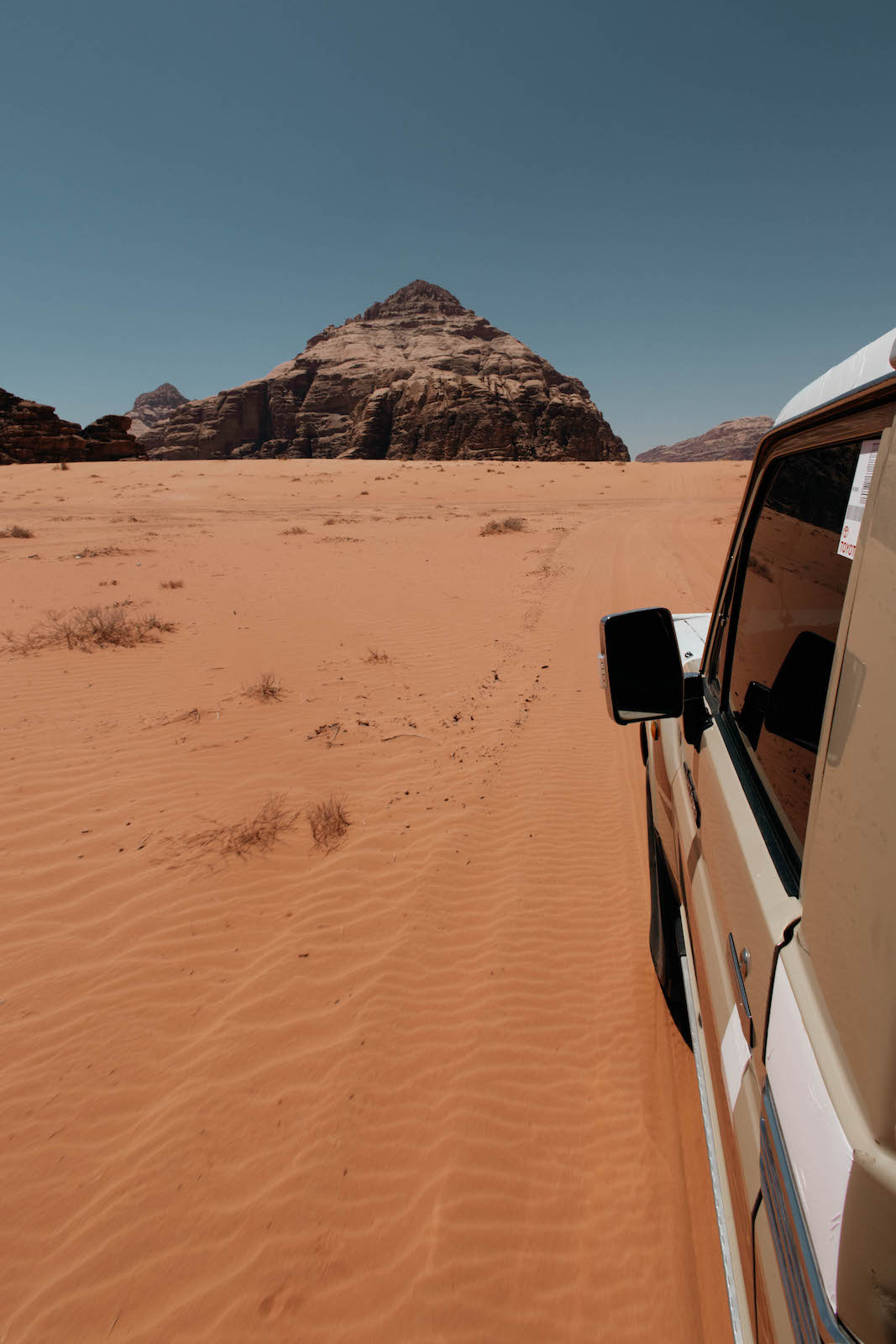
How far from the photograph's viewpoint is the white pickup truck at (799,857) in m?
0.67

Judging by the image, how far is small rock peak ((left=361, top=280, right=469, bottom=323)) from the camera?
117 metres

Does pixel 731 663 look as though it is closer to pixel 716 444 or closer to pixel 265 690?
pixel 265 690

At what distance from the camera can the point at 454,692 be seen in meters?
6.19

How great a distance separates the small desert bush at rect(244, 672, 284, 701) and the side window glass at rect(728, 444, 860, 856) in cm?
479

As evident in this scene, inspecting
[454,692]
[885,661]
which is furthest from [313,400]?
[885,661]

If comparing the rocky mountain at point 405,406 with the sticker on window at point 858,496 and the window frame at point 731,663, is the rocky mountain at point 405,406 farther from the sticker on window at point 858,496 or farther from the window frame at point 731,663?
the sticker on window at point 858,496

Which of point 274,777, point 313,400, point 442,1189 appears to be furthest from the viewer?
point 313,400

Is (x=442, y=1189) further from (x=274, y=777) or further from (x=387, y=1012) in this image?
(x=274, y=777)

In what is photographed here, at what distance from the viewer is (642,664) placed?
1.56 metres

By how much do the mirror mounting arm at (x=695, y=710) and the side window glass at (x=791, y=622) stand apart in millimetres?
82

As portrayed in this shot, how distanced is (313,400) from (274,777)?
85.4m

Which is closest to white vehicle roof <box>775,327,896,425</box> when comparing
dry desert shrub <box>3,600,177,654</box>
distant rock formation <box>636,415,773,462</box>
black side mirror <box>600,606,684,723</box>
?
black side mirror <box>600,606,684,723</box>

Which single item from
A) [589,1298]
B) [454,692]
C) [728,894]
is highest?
[728,894]

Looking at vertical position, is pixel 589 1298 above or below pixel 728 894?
below
